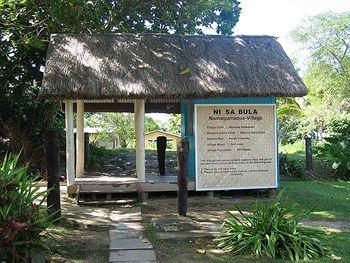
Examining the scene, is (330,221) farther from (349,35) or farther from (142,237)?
(349,35)

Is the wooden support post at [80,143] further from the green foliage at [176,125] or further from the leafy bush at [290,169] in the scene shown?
the green foliage at [176,125]

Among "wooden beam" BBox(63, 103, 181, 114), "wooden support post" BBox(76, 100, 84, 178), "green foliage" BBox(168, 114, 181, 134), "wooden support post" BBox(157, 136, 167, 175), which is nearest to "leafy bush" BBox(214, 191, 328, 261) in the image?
"wooden support post" BBox(157, 136, 167, 175)

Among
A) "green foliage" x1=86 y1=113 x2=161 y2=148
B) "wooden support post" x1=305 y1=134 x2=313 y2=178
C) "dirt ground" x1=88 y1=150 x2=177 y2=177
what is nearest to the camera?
"dirt ground" x1=88 y1=150 x2=177 y2=177

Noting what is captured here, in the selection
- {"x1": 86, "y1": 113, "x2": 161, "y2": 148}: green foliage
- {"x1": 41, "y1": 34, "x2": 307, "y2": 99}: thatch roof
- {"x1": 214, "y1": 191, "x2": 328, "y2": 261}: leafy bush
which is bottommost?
{"x1": 214, "y1": 191, "x2": 328, "y2": 261}: leafy bush

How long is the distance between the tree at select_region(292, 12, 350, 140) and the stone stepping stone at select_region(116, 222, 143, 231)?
66.5 ft

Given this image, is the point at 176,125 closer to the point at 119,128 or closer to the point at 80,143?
the point at 119,128

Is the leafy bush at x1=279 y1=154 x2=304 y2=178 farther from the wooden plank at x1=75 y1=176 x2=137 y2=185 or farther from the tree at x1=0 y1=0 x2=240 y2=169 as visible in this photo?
the wooden plank at x1=75 y1=176 x2=137 y2=185

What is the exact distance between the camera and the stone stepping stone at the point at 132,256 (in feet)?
17.3

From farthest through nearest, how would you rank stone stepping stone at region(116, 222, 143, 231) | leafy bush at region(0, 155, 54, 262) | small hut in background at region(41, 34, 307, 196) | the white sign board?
the white sign board, small hut in background at region(41, 34, 307, 196), stone stepping stone at region(116, 222, 143, 231), leafy bush at region(0, 155, 54, 262)

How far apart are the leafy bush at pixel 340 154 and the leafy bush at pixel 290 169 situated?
104 cm

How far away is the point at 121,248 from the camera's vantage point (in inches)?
228

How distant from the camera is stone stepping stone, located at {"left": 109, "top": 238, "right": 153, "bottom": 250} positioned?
5818 mm

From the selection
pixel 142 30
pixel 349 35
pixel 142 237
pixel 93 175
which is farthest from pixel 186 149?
pixel 349 35

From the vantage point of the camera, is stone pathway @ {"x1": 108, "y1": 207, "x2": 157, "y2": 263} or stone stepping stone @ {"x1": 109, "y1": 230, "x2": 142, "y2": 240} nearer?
stone pathway @ {"x1": 108, "y1": 207, "x2": 157, "y2": 263}
